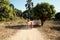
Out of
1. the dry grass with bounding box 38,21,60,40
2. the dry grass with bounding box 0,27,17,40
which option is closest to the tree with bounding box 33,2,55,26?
the dry grass with bounding box 38,21,60,40

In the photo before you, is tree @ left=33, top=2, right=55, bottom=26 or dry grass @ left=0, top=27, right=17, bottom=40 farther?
tree @ left=33, top=2, right=55, bottom=26

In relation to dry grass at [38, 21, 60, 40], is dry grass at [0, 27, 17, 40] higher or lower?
higher

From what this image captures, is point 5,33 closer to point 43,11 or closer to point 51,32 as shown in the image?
point 51,32

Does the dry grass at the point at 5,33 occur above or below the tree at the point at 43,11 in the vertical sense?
below

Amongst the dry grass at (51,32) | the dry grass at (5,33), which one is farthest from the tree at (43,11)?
the dry grass at (5,33)

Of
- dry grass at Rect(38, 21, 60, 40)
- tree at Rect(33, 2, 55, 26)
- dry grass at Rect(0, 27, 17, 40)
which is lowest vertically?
dry grass at Rect(38, 21, 60, 40)

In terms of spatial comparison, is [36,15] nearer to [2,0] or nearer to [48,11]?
[48,11]

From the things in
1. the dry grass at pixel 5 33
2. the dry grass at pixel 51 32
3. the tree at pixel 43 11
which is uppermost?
the tree at pixel 43 11

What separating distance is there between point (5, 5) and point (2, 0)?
149 centimetres

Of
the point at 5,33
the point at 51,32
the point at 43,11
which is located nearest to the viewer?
the point at 5,33

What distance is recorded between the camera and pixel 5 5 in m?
39.8

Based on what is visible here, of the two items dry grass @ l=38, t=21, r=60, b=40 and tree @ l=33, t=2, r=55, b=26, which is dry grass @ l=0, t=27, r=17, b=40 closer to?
dry grass @ l=38, t=21, r=60, b=40

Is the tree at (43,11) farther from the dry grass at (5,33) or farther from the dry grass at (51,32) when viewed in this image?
the dry grass at (5,33)

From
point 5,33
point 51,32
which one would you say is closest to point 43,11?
point 51,32
